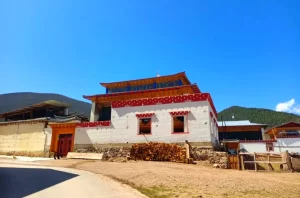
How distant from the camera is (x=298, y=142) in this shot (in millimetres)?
32188

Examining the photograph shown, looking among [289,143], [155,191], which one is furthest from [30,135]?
[289,143]

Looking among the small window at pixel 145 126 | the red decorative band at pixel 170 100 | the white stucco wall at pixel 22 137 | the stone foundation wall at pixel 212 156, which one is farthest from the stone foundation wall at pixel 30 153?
the stone foundation wall at pixel 212 156

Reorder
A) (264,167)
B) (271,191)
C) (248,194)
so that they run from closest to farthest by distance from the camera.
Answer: (248,194) < (271,191) < (264,167)

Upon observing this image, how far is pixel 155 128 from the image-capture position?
2141 cm

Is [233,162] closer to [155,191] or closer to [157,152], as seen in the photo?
[157,152]

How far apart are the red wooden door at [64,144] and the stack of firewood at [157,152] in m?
8.74

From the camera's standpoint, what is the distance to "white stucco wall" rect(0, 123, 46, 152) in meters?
27.3

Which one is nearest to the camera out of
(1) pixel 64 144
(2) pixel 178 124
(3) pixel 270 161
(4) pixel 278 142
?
(3) pixel 270 161

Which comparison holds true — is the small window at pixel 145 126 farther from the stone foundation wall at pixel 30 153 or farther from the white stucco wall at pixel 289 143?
the white stucco wall at pixel 289 143

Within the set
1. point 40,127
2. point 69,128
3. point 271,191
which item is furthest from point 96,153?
point 271,191

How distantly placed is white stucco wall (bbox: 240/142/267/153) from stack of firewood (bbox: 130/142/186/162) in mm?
20142

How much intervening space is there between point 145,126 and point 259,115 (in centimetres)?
6678

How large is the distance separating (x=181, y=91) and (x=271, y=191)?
64.1 feet

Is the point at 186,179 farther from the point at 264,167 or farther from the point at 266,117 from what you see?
the point at 266,117
